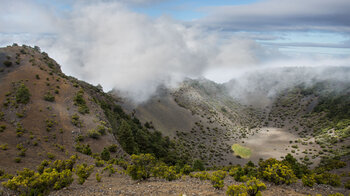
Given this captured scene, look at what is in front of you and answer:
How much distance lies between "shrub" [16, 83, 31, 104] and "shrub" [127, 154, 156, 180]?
30.1 m

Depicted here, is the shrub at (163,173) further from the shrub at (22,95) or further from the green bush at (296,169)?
the shrub at (22,95)

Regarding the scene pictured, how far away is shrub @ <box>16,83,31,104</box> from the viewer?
36.3 metres

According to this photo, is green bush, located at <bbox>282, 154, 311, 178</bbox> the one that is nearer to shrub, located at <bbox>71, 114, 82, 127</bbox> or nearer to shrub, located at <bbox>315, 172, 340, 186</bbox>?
shrub, located at <bbox>315, 172, 340, 186</bbox>

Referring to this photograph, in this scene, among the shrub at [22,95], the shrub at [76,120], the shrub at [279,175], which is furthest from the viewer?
the shrub at [22,95]

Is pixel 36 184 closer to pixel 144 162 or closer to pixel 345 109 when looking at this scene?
pixel 144 162

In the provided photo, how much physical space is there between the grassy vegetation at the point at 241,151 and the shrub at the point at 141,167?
166ft

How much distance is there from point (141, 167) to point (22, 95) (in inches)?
1279

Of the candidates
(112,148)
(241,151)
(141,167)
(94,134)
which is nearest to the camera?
(141,167)

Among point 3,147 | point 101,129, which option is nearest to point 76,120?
point 101,129

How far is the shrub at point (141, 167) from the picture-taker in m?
17.1

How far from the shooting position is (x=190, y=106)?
93.4 m

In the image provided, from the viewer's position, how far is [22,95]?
3744 centimetres

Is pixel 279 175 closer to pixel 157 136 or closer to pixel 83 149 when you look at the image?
pixel 83 149

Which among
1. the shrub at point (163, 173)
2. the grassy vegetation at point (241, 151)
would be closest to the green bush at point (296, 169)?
the shrub at point (163, 173)
